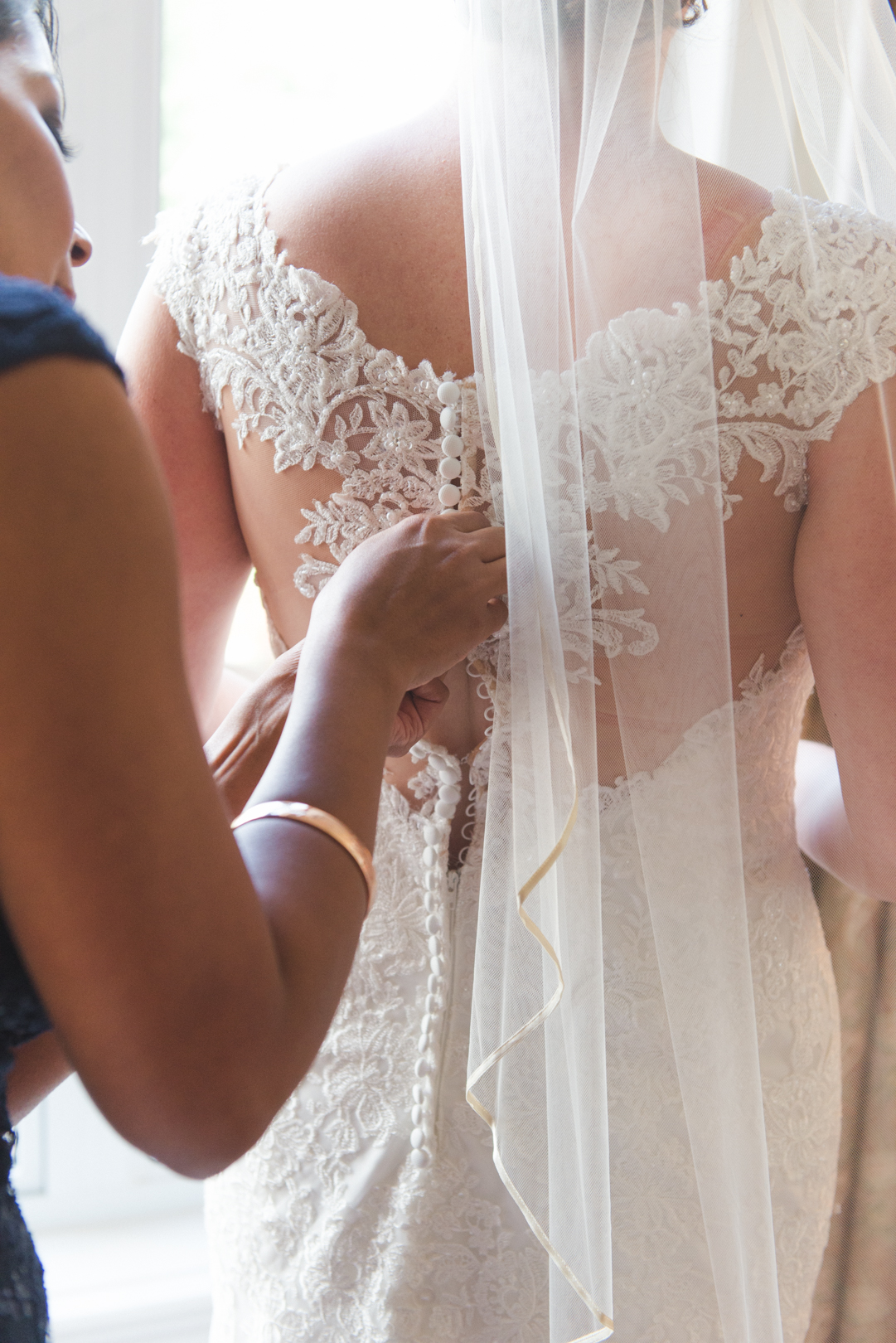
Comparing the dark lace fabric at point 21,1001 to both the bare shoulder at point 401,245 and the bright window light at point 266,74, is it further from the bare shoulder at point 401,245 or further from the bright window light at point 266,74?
the bright window light at point 266,74

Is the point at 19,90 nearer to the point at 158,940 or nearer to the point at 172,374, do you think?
the point at 172,374

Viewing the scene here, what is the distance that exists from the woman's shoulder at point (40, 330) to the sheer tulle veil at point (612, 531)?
1.35 feet

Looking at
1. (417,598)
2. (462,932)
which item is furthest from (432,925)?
(417,598)

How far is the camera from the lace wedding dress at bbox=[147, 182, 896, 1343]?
883 mm

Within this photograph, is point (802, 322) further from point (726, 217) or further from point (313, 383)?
point (313, 383)

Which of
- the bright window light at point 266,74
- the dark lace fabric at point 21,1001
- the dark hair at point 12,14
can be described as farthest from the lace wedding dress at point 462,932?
the bright window light at point 266,74

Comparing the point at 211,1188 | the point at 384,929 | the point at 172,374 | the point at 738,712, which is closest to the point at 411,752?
the point at 384,929

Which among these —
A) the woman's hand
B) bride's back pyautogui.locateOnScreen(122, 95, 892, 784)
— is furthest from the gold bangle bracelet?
bride's back pyautogui.locateOnScreen(122, 95, 892, 784)

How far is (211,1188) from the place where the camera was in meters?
1.21

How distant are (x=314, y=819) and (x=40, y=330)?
298mm

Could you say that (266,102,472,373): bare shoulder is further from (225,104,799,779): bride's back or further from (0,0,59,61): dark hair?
(0,0,59,61): dark hair

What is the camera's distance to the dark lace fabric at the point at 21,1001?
49cm

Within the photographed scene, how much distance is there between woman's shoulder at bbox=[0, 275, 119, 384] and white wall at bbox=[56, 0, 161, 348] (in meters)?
1.20

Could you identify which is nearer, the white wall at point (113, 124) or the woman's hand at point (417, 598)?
the woman's hand at point (417, 598)
